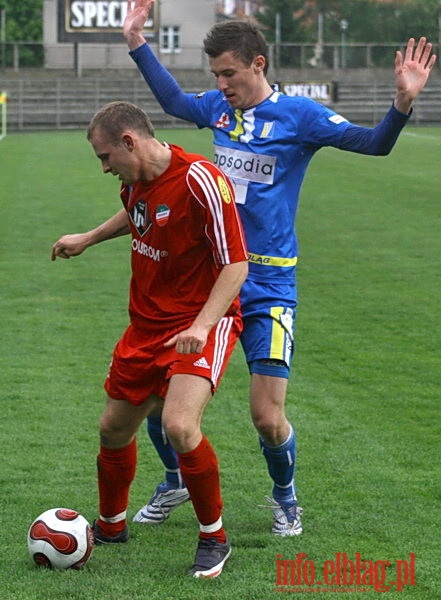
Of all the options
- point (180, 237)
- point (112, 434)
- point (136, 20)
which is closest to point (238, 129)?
point (136, 20)

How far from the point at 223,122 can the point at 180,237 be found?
101cm

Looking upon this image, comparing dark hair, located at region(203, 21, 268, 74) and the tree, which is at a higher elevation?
the tree

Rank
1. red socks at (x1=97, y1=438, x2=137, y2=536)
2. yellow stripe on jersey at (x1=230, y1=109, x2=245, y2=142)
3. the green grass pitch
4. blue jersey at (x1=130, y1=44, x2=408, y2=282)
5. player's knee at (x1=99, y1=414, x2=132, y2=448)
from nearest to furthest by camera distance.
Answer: the green grass pitch < player's knee at (x1=99, y1=414, x2=132, y2=448) < red socks at (x1=97, y1=438, x2=137, y2=536) < blue jersey at (x1=130, y1=44, x2=408, y2=282) < yellow stripe on jersey at (x1=230, y1=109, x2=245, y2=142)

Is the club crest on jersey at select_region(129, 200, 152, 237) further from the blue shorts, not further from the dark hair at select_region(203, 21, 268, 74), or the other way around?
the dark hair at select_region(203, 21, 268, 74)

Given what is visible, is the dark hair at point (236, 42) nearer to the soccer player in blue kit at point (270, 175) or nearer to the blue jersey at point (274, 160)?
the soccer player in blue kit at point (270, 175)

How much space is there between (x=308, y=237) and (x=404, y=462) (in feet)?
33.5

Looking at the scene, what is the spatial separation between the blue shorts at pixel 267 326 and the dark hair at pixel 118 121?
1.05 meters

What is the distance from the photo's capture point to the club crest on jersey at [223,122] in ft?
18.6

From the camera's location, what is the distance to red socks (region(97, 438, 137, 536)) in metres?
5.24

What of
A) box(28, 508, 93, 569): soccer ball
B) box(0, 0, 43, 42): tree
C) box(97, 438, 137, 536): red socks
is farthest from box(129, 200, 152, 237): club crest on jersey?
box(0, 0, 43, 42): tree

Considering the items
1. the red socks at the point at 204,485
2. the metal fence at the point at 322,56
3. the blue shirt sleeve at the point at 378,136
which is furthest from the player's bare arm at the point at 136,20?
the metal fence at the point at 322,56

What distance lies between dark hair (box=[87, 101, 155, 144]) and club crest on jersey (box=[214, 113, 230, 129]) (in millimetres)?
943

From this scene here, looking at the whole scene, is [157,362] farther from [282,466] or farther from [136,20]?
→ [136,20]

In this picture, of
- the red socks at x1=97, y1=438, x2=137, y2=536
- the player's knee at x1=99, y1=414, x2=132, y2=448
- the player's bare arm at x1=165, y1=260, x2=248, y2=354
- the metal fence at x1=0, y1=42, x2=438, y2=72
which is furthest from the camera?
the metal fence at x1=0, y1=42, x2=438, y2=72
